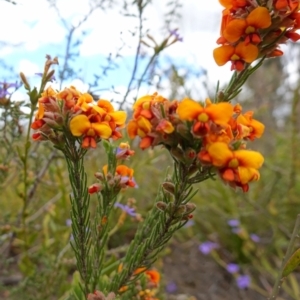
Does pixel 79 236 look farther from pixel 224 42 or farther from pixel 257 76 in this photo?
pixel 257 76

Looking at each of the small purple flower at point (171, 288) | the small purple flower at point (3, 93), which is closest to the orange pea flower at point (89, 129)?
the small purple flower at point (3, 93)

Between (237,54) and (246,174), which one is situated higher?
(237,54)

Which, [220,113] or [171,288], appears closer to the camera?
[220,113]

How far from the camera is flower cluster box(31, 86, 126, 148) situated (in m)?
0.53

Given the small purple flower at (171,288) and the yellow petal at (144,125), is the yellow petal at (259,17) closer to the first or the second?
the yellow petal at (144,125)

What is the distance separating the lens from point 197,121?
49 centimetres

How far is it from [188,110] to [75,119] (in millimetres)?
141

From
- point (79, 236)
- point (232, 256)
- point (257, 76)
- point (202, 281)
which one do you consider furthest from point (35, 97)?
point (257, 76)

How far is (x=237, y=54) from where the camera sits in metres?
0.56

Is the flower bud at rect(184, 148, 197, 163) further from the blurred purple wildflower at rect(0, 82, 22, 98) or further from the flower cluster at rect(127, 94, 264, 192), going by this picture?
the blurred purple wildflower at rect(0, 82, 22, 98)

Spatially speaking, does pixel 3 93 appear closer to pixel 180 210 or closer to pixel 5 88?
pixel 5 88

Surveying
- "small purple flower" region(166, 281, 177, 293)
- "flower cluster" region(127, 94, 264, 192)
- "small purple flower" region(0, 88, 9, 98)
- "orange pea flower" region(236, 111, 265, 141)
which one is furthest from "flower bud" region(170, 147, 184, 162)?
"small purple flower" region(166, 281, 177, 293)

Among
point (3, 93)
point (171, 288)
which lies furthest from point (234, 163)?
point (171, 288)

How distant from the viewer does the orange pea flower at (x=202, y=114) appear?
19.0 inches
